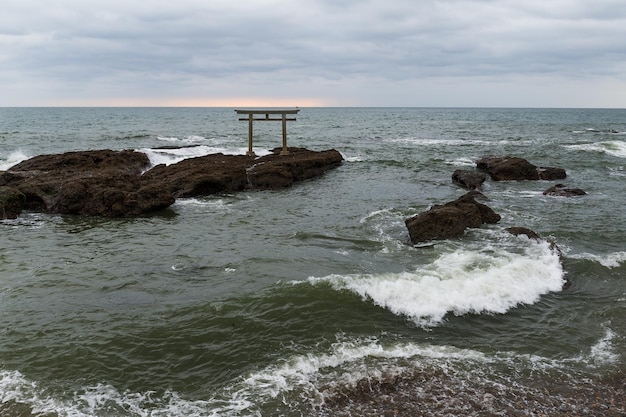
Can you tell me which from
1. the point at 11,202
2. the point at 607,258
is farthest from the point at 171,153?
the point at 607,258

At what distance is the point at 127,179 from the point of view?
19156 mm

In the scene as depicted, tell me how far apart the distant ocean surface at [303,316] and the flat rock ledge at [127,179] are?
0.81 meters

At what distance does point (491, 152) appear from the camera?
125ft

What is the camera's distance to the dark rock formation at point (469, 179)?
22203mm

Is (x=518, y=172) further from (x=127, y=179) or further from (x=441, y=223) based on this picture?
(x=127, y=179)

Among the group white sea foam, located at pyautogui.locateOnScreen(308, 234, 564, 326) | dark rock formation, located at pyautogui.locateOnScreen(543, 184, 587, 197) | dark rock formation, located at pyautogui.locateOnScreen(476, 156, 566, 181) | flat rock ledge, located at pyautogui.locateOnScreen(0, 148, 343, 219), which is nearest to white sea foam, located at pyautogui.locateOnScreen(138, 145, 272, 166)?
flat rock ledge, located at pyautogui.locateOnScreen(0, 148, 343, 219)

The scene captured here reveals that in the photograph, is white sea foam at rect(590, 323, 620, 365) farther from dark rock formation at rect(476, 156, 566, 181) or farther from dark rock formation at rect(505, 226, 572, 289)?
dark rock formation at rect(476, 156, 566, 181)

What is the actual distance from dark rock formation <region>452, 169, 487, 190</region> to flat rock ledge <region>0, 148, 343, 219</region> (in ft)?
23.7

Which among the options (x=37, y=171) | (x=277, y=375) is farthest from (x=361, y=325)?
(x=37, y=171)

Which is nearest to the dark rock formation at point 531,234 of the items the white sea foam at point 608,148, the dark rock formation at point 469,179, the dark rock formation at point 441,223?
the dark rock formation at point 441,223

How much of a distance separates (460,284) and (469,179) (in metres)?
13.5

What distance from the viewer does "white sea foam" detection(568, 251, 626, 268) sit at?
11617 mm

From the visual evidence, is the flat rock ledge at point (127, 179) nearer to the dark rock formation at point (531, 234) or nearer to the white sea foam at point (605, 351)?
the dark rock formation at point (531, 234)

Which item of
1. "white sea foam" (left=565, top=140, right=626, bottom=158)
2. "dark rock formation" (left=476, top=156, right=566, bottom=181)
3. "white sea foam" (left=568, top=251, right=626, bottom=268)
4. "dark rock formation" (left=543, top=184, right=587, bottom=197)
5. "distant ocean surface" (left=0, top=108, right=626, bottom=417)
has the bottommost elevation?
"distant ocean surface" (left=0, top=108, right=626, bottom=417)
